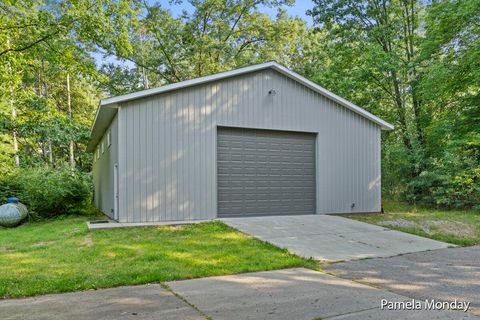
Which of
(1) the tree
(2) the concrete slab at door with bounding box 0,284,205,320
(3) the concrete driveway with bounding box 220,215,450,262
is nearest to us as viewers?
(2) the concrete slab at door with bounding box 0,284,205,320

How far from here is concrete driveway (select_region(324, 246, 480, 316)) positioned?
3848 mm

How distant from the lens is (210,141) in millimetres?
9125

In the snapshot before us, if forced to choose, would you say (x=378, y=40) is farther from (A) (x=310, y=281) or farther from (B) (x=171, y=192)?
(A) (x=310, y=281)

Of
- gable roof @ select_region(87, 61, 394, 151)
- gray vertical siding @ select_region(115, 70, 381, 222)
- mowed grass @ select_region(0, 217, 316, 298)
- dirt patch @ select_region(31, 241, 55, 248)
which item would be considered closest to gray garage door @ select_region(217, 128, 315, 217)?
gray vertical siding @ select_region(115, 70, 381, 222)

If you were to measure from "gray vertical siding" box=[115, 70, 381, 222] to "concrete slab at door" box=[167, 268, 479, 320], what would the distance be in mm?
4521

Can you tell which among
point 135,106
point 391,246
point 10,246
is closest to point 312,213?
point 391,246

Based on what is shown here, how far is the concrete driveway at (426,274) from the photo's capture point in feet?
12.6

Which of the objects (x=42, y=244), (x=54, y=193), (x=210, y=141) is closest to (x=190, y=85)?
(x=210, y=141)

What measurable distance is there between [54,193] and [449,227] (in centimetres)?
1114

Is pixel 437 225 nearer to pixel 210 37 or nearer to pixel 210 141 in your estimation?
pixel 210 141

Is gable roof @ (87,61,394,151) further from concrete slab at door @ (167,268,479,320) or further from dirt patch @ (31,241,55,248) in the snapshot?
concrete slab at door @ (167,268,479,320)

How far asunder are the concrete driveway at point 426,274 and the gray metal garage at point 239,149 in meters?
4.56

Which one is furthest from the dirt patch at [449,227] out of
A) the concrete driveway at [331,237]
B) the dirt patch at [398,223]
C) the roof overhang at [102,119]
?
the roof overhang at [102,119]

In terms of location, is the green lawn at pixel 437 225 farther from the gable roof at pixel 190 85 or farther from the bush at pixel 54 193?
the bush at pixel 54 193
